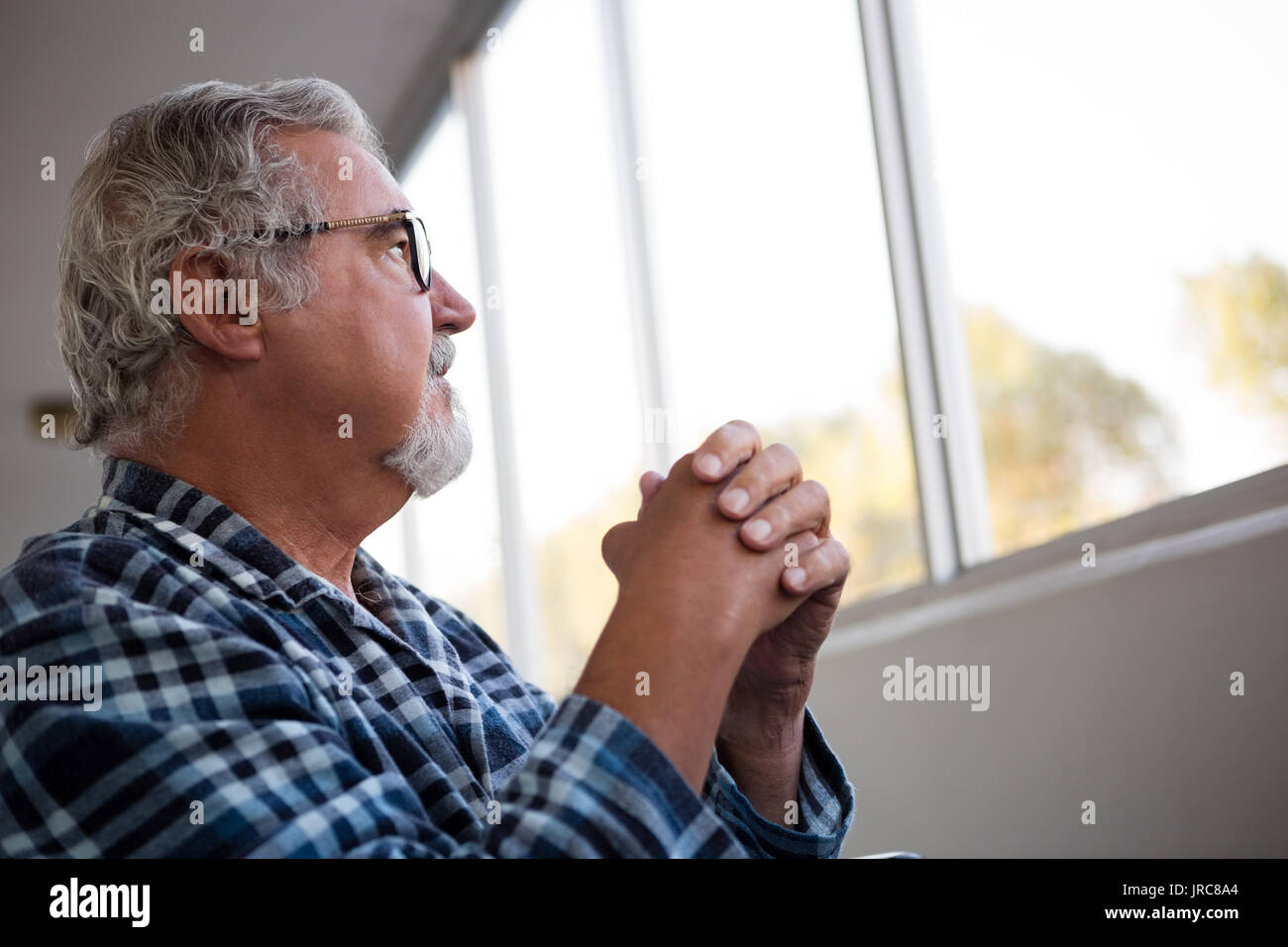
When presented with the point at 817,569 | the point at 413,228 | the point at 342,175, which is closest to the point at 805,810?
the point at 817,569

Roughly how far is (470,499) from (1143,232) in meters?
3.26

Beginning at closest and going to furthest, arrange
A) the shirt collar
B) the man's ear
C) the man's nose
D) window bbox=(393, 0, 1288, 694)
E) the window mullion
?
the shirt collar, the man's ear, the man's nose, window bbox=(393, 0, 1288, 694), the window mullion

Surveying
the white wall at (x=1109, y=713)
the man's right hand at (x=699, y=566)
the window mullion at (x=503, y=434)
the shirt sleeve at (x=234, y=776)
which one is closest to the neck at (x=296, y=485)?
the shirt sleeve at (x=234, y=776)

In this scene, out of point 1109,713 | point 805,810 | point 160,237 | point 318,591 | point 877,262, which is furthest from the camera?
point 877,262

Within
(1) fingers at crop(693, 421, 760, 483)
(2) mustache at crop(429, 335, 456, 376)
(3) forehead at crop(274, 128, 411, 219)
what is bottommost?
(1) fingers at crop(693, 421, 760, 483)

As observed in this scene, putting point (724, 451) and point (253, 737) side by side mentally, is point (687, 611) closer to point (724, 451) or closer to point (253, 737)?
point (724, 451)

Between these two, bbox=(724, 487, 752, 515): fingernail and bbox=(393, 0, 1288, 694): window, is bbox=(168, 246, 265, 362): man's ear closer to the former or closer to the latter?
bbox=(724, 487, 752, 515): fingernail

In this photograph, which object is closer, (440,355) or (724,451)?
(724,451)

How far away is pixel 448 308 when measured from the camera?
139 cm

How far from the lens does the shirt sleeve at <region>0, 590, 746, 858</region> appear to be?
0.71 meters

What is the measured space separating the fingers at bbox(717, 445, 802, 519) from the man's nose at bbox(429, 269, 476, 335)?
0.61 meters

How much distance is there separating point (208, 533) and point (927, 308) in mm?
1785

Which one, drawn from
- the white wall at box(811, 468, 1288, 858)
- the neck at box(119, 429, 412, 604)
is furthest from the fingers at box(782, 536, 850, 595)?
the white wall at box(811, 468, 1288, 858)

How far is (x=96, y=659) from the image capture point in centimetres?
80
